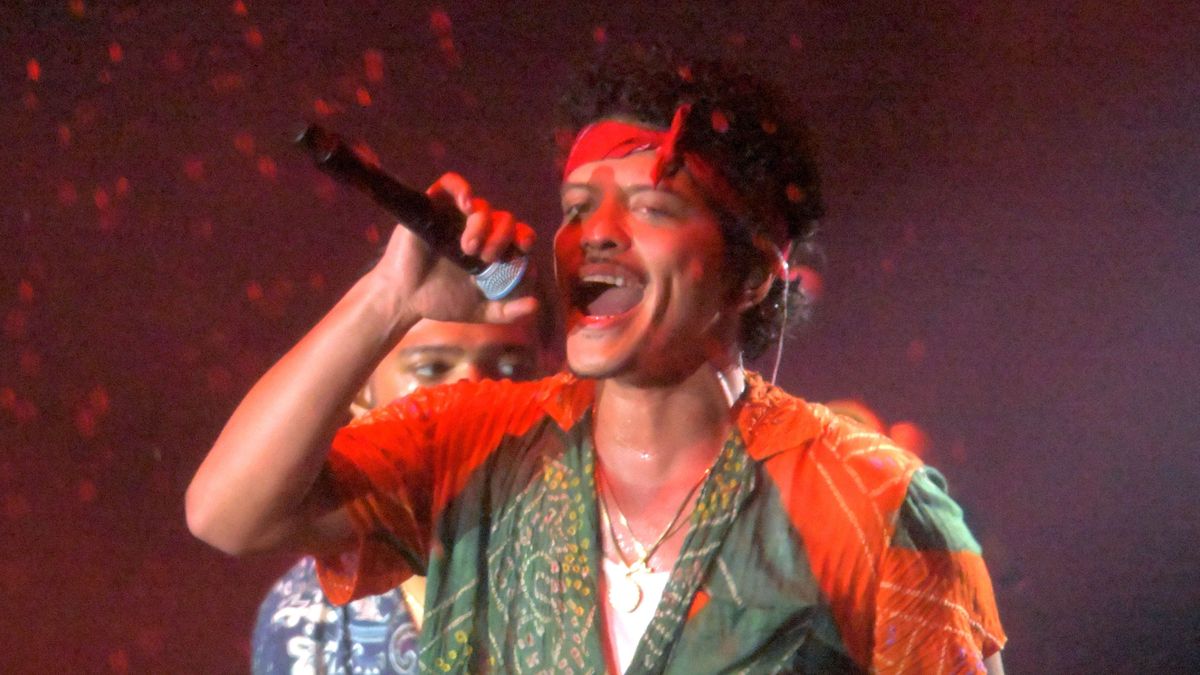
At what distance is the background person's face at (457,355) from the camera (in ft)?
5.20

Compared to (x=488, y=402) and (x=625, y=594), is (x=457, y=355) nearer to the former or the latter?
(x=488, y=402)

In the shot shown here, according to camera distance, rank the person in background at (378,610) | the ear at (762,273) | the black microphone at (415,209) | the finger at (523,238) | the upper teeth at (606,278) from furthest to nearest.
→ the person in background at (378,610) → the ear at (762,273) → the upper teeth at (606,278) → the finger at (523,238) → the black microphone at (415,209)

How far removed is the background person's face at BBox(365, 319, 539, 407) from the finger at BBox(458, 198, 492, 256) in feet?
2.11

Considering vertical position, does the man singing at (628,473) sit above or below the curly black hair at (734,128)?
below

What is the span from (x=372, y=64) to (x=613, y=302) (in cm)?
101

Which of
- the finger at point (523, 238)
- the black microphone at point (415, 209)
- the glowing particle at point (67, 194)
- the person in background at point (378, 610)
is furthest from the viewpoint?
the glowing particle at point (67, 194)

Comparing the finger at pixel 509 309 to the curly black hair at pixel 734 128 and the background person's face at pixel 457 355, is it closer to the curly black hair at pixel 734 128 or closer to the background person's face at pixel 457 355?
the curly black hair at pixel 734 128

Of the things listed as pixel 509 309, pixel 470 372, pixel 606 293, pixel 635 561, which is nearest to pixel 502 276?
pixel 509 309

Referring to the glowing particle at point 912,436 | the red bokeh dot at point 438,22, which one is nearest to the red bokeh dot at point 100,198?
the red bokeh dot at point 438,22

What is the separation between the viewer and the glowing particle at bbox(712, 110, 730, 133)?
3.76 ft

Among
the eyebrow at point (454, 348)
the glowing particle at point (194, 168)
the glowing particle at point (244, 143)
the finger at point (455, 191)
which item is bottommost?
the eyebrow at point (454, 348)

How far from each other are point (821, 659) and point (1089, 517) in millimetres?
1215

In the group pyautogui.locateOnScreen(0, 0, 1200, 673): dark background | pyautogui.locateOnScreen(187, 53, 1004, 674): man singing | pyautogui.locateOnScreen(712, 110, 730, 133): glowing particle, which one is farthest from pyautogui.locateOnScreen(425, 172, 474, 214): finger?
pyautogui.locateOnScreen(0, 0, 1200, 673): dark background

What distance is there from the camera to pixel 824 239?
6.61 feet
